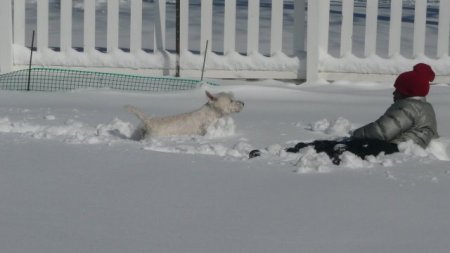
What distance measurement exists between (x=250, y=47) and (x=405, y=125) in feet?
13.8

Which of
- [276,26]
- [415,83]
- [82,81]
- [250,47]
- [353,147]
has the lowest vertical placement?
[82,81]

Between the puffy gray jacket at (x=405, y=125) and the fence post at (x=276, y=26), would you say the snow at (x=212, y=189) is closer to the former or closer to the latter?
the puffy gray jacket at (x=405, y=125)

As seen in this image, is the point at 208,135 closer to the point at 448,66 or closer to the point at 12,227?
the point at 12,227

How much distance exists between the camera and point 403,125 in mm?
6324

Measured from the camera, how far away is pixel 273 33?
1033 centimetres

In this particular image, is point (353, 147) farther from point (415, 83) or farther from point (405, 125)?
point (415, 83)

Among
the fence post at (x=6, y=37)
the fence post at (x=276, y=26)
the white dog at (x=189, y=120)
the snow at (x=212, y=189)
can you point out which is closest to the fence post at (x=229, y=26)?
the fence post at (x=276, y=26)

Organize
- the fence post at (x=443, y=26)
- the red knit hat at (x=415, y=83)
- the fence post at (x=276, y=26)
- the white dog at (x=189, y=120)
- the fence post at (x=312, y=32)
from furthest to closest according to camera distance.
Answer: the fence post at (x=276, y=26), the fence post at (x=443, y=26), the fence post at (x=312, y=32), the white dog at (x=189, y=120), the red knit hat at (x=415, y=83)

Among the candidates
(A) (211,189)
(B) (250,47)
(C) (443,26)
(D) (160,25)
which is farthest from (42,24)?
(A) (211,189)

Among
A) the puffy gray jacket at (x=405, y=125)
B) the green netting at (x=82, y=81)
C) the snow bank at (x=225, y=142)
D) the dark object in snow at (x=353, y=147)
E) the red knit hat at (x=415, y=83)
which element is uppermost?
the red knit hat at (x=415, y=83)

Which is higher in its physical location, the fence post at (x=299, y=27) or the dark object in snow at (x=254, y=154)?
the fence post at (x=299, y=27)

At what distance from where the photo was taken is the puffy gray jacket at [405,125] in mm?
6246

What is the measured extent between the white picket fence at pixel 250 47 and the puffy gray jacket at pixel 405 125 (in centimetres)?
378

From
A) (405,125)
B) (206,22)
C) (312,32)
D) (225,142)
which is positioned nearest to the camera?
(405,125)
